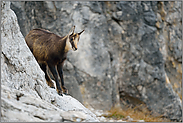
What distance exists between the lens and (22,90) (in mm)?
2855

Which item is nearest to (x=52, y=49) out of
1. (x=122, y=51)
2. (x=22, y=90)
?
(x=22, y=90)

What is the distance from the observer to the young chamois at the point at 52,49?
396 cm

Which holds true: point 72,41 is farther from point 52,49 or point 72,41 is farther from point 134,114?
point 134,114

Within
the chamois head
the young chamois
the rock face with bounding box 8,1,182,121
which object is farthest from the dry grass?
the chamois head

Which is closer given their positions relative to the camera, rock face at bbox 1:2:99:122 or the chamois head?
rock face at bbox 1:2:99:122

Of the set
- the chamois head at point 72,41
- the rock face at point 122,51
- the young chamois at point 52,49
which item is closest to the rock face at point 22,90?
the young chamois at point 52,49

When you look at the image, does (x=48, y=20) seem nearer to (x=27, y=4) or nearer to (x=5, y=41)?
(x=27, y=4)

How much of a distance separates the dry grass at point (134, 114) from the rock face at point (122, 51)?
219 millimetres

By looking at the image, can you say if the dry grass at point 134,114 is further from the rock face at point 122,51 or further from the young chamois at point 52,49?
the young chamois at point 52,49

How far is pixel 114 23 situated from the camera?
7.63 meters

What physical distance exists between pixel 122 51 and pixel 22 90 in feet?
17.4

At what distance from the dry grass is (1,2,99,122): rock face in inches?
137

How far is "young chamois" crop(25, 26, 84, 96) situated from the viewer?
3.96m

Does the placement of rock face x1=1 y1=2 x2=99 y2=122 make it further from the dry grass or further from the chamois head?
the dry grass
